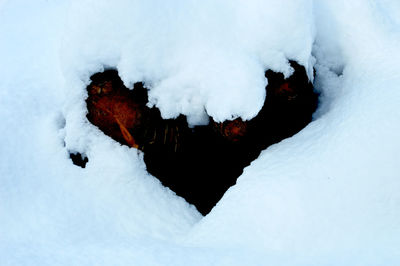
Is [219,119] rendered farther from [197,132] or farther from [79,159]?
[79,159]

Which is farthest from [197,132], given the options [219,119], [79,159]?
[79,159]

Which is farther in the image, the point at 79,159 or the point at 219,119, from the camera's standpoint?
the point at 79,159

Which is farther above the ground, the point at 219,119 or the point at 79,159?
the point at 79,159

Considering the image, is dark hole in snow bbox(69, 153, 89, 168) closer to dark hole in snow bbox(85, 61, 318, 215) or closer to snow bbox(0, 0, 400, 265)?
snow bbox(0, 0, 400, 265)

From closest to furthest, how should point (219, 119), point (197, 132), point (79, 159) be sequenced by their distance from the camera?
point (219, 119), point (197, 132), point (79, 159)

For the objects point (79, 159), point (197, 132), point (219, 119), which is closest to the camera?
point (219, 119)

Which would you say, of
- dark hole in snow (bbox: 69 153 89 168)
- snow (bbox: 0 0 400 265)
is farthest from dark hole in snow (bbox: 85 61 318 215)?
dark hole in snow (bbox: 69 153 89 168)
